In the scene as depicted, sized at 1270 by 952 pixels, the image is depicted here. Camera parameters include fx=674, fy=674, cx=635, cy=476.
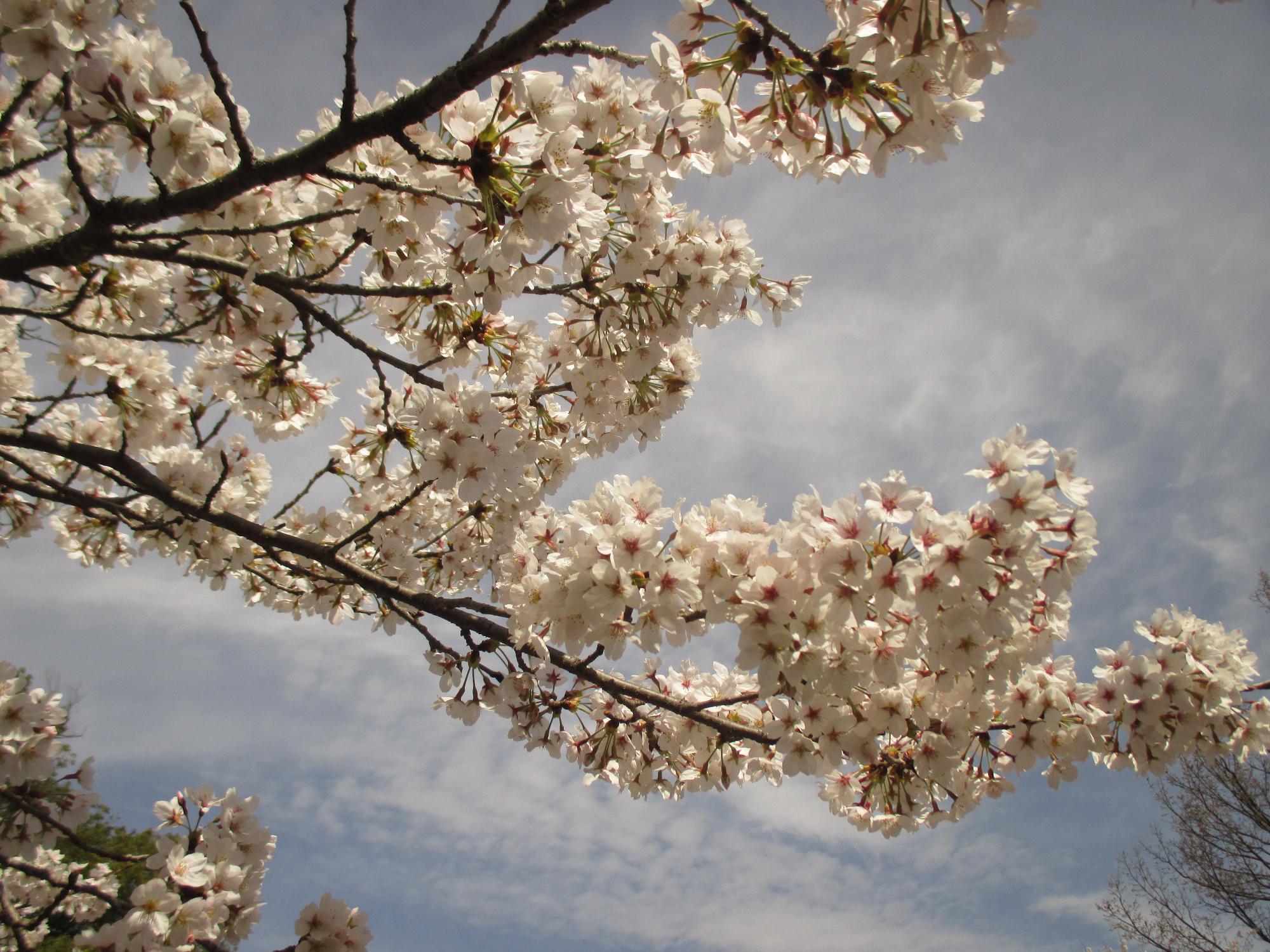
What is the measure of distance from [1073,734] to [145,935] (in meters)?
5.08

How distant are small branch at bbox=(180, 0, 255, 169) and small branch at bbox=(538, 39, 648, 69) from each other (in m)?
1.11

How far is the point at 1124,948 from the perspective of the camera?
1590cm

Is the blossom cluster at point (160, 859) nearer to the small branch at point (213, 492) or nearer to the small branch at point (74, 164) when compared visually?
the small branch at point (213, 492)

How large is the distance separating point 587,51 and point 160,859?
4884mm

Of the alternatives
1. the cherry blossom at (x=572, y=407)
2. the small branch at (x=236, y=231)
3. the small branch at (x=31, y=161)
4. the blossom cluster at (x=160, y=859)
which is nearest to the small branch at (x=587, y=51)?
the cherry blossom at (x=572, y=407)

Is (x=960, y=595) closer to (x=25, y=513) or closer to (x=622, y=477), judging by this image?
(x=622, y=477)

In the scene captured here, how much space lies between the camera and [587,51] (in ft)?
8.62

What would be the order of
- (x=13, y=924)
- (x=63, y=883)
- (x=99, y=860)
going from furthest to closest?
(x=99, y=860) < (x=13, y=924) < (x=63, y=883)

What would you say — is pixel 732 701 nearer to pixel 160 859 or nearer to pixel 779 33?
pixel 779 33

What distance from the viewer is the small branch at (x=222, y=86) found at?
223cm

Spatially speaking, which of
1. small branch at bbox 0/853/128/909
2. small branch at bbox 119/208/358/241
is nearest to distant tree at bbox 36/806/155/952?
small branch at bbox 0/853/128/909

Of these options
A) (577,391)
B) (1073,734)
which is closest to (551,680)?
(577,391)

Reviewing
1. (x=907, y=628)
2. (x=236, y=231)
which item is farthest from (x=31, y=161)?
(x=907, y=628)

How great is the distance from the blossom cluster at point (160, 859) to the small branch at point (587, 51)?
4579mm
